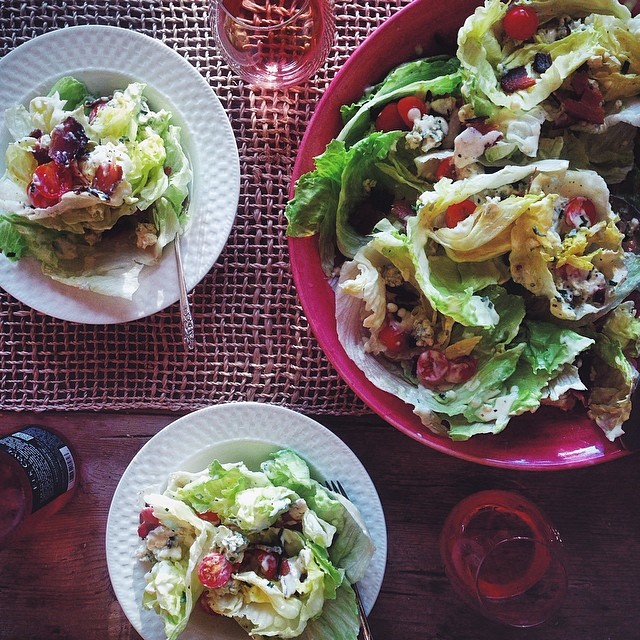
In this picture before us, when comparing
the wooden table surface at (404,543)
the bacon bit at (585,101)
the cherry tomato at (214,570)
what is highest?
the bacon bit at (585,101)

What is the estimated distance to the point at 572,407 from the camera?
1365 millimetres

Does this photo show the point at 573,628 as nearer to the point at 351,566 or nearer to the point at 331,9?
the point at 351,566

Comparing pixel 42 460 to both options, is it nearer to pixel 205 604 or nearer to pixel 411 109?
pixel 205 604

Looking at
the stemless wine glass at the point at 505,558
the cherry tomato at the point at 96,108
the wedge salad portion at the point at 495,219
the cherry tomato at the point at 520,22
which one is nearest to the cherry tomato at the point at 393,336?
the wedge salad portion at the point at 495,219

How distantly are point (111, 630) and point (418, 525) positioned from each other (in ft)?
2.42

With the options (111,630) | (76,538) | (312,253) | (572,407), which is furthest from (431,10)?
(111,630)

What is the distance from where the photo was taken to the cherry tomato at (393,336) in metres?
1.32

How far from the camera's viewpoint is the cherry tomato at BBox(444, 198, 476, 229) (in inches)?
48.7

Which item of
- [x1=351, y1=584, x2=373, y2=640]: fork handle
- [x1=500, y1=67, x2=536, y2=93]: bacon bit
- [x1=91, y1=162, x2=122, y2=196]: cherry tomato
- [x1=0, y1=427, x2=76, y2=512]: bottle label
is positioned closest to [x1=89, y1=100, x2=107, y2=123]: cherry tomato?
[x1=91, y1=162, x2=122, y2=196]: cherry tomato

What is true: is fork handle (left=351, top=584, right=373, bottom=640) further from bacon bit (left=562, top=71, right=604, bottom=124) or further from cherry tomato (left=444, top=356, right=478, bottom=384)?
bacon bit (left=562, top=71, right=604, bottom=124)

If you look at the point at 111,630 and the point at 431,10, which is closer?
the point at 431,10

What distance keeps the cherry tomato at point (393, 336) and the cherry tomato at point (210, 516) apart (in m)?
0.48

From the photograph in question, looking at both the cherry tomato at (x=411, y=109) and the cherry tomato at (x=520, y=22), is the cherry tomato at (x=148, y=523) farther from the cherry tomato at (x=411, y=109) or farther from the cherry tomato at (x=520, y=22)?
the cherry tomato at (x=520, y=22)

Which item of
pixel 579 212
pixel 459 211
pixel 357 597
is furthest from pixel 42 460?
pixel 579 212
